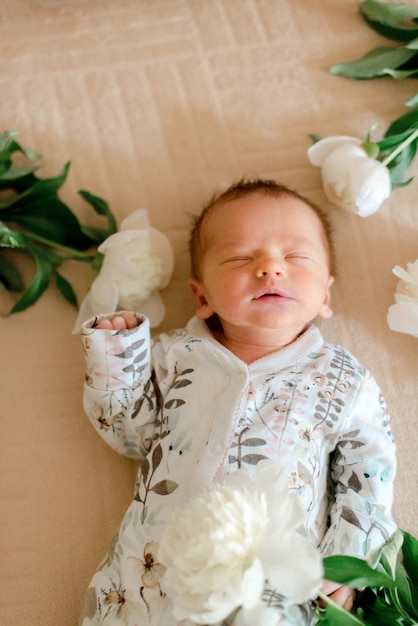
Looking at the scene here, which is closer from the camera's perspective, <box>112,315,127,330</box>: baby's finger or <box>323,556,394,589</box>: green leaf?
Answer: <box>323,556,394,589</box>: green leaf

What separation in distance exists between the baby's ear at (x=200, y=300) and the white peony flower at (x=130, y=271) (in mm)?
49

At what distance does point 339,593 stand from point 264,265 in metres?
0.40

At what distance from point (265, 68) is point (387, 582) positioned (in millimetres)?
834

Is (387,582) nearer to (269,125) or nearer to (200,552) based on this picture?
(200,552)

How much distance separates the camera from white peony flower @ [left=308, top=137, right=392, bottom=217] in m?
0.98

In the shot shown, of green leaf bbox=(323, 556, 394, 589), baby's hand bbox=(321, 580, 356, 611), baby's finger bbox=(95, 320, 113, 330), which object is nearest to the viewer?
green leaf bbox=(323, 556, 394, 589)

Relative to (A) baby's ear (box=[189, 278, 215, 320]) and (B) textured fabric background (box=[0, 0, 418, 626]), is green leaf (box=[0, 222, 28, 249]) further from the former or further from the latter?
(A) baby's ear (box=[189, 278, 215, 320])

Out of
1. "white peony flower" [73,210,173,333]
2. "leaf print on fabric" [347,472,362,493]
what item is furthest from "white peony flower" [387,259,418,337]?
"white peony flower" [73,210,173,333]

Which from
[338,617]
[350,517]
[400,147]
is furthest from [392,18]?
[338,617]

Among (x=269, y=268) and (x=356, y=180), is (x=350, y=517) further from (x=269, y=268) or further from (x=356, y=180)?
(x=356, y=180)

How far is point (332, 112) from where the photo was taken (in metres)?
1.13

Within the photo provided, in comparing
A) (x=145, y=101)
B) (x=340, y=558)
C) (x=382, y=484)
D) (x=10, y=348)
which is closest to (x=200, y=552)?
(x=340, y=558)

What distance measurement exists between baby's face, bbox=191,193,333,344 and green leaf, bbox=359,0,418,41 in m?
0.42

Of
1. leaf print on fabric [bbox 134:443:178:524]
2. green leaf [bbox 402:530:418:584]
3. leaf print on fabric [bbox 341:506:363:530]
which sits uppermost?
leaf print on fabric [bbox 134:443:178:524]
